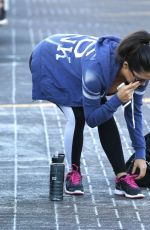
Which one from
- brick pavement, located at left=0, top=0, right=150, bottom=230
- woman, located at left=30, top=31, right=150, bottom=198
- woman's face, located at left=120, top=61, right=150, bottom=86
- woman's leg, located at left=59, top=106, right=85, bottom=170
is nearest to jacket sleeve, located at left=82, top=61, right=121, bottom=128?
woman, located at left=30, top=31, right=150, bottom=198

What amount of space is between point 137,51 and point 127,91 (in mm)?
283

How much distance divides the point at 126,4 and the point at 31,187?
15.6 m

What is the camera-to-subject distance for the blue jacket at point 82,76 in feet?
21.7

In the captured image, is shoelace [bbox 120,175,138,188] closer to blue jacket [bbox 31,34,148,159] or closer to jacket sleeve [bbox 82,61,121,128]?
blue jacket [bbox 31,34,148,159]

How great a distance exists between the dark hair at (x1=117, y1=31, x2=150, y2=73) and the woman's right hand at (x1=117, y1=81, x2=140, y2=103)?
0.10 meters

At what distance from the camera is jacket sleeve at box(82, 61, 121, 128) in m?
6.59

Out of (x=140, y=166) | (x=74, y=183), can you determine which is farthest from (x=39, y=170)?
(x=140, y=166)

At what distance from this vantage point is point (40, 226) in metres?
6.41

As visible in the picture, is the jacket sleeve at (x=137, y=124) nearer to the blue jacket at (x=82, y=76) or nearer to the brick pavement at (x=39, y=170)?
the blue jacket at (x=82, y=76)

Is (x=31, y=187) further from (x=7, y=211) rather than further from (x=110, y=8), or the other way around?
(x=110, y=8)

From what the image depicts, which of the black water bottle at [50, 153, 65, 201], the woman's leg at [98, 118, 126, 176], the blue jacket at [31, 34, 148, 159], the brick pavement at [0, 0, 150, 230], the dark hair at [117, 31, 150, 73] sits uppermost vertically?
the dark hair at [117, 31, 150, 73]

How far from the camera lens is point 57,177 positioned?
6973 mm

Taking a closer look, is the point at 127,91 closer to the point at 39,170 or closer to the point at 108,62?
the point at 108,62

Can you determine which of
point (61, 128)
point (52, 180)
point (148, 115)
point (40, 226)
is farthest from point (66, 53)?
point (148, 115)
